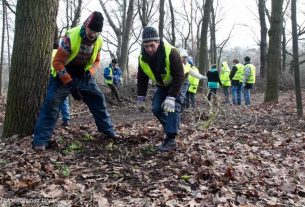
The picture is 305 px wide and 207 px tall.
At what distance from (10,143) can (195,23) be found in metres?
39.5

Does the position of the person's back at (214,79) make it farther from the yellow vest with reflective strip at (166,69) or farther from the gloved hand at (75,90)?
the gloved hand at (75,90)

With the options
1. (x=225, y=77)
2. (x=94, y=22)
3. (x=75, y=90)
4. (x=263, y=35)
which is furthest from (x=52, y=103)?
(x=263, y=35)

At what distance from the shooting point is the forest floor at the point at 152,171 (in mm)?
3963

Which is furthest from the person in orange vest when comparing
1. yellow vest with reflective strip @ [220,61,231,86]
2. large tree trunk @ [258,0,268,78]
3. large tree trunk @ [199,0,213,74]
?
large tree trunk @ [258,0,268,78]

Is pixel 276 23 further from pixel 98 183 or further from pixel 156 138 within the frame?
pixel 98 183

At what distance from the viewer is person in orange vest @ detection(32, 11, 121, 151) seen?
18.0 ft

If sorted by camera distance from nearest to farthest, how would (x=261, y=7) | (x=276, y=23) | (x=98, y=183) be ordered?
(x=98, y=183) → (x=276, y=23) → (x=261, y=7)

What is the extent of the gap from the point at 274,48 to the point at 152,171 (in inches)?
398

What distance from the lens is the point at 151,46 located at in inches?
214

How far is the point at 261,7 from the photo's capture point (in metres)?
28.1

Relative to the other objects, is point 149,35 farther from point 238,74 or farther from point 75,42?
point 238,74

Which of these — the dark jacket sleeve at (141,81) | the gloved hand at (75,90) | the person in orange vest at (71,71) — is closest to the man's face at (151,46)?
the dark jacket sleeve at (141,81)

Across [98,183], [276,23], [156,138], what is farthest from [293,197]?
[276,23]

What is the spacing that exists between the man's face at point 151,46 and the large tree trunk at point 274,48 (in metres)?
9.10
